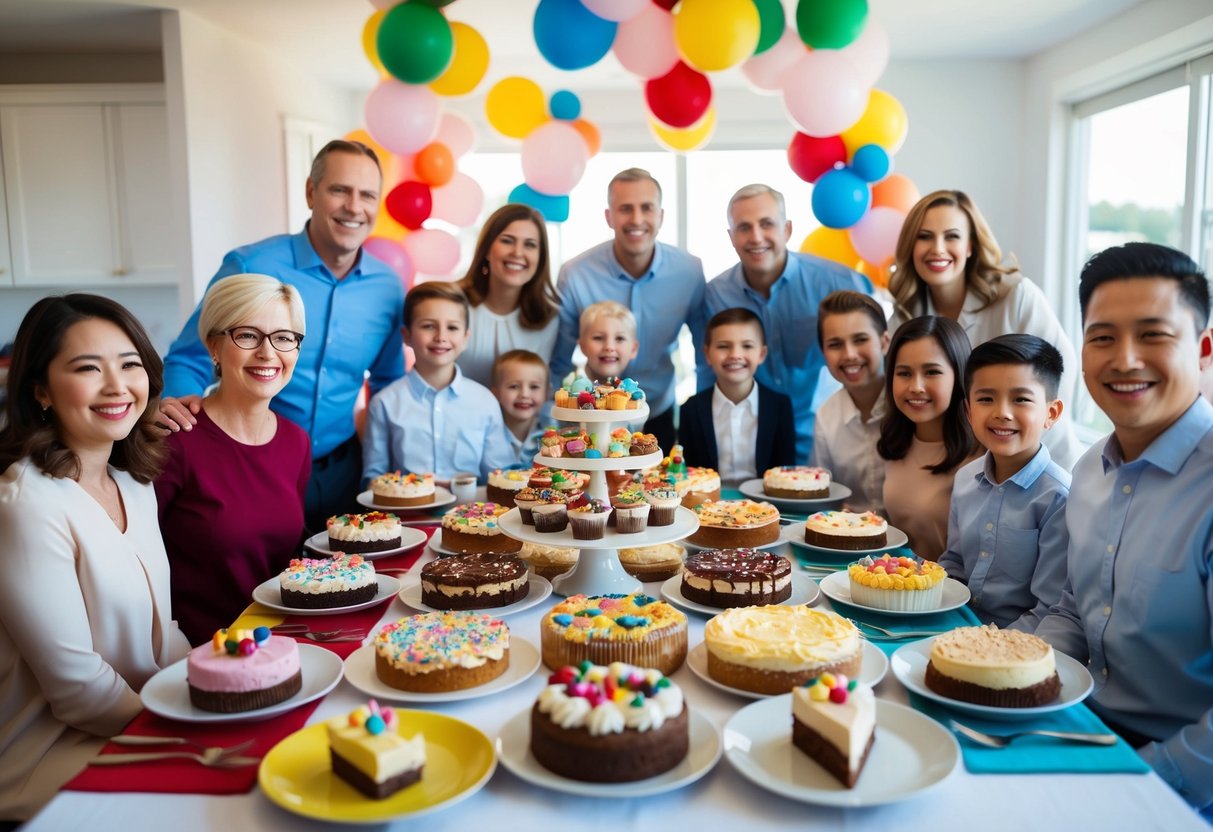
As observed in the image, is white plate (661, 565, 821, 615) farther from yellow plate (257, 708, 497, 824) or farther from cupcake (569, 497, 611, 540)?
yellow plate (257, 708, 497, 824)

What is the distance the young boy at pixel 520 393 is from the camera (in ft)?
14.0

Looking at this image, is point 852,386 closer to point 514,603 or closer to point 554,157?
point 514,603

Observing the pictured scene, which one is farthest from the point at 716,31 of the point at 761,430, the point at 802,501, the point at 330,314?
the point at 802,501

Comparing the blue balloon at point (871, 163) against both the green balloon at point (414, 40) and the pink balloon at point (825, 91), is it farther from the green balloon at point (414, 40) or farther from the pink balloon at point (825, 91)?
the green balloon at point (414, 40)

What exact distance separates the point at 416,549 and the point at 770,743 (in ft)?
5.04

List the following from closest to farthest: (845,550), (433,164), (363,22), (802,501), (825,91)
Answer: (845,550)
(802,501)
(825,91)
(433,164)
(363,22)

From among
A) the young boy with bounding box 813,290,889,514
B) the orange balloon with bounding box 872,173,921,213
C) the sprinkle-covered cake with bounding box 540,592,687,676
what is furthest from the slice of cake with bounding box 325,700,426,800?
the orange balloon with bounding box 872,173,921,213

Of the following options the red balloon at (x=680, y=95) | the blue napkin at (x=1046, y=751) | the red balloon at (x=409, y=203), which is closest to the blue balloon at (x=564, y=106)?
the red balloon at (x=680, y=95)

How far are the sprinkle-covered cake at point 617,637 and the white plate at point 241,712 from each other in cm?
44

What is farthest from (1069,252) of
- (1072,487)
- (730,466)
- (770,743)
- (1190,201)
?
(770,743)

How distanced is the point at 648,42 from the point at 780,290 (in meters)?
1.48

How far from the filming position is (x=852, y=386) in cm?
390

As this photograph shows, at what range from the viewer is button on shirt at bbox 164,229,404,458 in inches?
152

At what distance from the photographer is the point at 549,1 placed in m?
4.55
